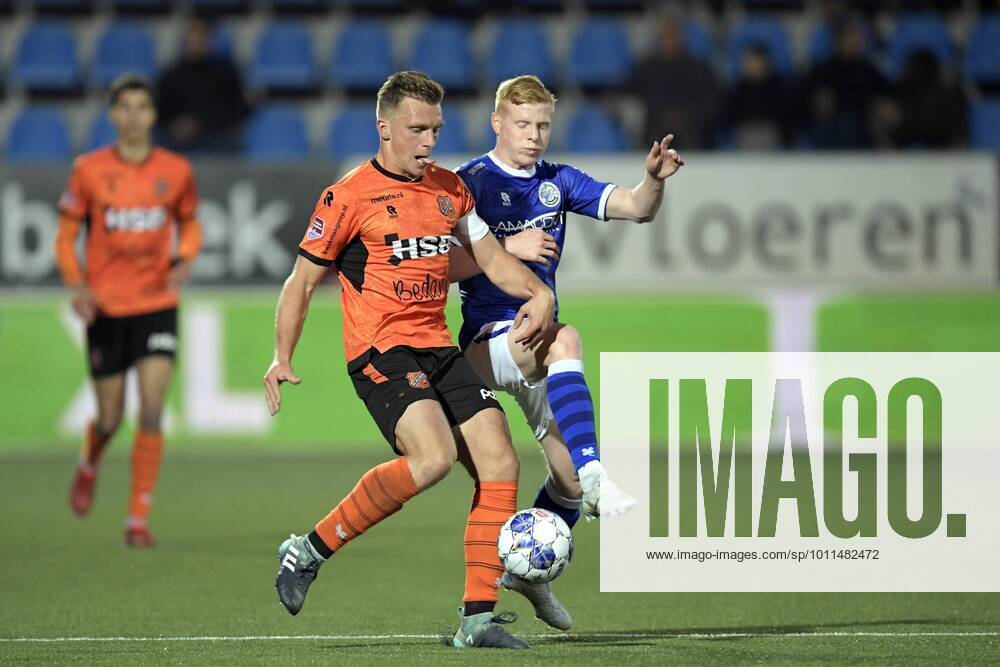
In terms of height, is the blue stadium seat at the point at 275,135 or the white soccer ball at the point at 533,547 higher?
the blue stadium seat at the point at 275,135

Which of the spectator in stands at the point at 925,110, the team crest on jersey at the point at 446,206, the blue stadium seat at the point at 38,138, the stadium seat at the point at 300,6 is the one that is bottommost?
the team crest on jersey at the point at 446,206

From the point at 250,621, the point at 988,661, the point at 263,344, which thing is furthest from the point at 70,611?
the point at 263,344

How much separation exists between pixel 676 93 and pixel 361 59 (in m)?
3.06

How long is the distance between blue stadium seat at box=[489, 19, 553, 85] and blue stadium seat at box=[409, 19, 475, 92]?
0.86 feet

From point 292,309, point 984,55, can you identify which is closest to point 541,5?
point 984,55

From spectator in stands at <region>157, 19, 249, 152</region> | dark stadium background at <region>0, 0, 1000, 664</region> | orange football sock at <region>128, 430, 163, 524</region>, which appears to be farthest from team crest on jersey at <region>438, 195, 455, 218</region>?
spectator in stands at <region>157, 19, 249, 152</region>

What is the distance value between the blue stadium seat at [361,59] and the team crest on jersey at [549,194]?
30.6 feet

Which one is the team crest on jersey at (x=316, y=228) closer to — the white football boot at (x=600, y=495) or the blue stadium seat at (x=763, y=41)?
the white football boot at (x=600, y=495)

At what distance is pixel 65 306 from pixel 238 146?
2584 mm

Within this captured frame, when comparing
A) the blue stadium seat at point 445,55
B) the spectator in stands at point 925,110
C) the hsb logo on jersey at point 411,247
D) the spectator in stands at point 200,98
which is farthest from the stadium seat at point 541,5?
the hsb logo on jersey at point 411,247

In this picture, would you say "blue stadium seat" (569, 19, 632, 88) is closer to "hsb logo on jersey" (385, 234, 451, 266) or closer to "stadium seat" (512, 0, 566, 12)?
"stadium seat" (512, 0, 566, 12)

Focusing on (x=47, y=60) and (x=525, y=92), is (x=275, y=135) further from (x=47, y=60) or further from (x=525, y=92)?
(x=525, y=92)

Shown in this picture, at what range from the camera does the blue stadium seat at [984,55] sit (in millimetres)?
15953

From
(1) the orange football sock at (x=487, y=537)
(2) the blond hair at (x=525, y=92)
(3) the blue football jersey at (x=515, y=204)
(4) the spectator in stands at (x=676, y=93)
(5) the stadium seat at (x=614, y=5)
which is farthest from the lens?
(5) the stadium seat at (x=614, y=5)
